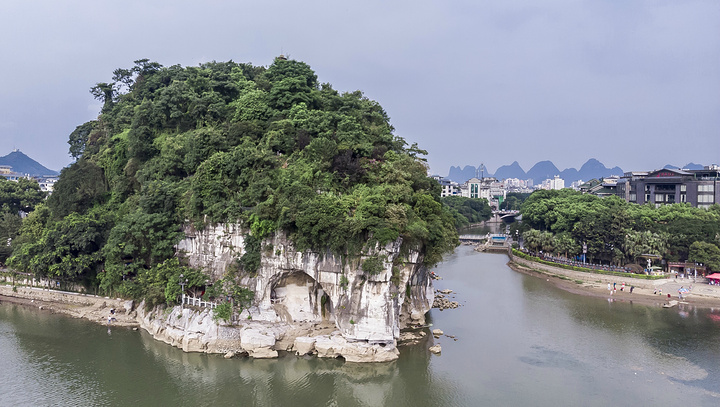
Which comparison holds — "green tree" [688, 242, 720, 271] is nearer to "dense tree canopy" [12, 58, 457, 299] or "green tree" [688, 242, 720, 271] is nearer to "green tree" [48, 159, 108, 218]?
"dense tree canopy" [12, 58, 457, 299]

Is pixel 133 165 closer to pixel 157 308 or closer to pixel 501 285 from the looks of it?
pixel 157 308

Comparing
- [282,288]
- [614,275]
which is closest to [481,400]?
[282,288]

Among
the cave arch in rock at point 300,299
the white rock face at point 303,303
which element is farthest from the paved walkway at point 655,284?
the cave arch in rock at point 300,299

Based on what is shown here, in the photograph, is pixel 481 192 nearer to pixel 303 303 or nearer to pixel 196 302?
pixel 303 303

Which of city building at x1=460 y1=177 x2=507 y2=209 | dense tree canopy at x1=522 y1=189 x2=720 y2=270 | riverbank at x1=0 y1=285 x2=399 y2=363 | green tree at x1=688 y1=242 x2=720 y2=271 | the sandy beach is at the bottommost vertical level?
riverbank at x1=0 y1=285 x2=399 y2=363

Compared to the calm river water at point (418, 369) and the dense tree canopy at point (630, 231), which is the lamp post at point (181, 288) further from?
the dense tree canopy at point (630, 231)

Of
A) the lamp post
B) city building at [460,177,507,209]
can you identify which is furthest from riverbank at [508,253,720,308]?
city building at [460,177,507,209]

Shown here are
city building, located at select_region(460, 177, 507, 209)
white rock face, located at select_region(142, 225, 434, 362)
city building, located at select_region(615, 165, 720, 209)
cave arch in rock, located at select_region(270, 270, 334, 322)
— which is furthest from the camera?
city building, located at select_region(460, 177, 507, 209)
